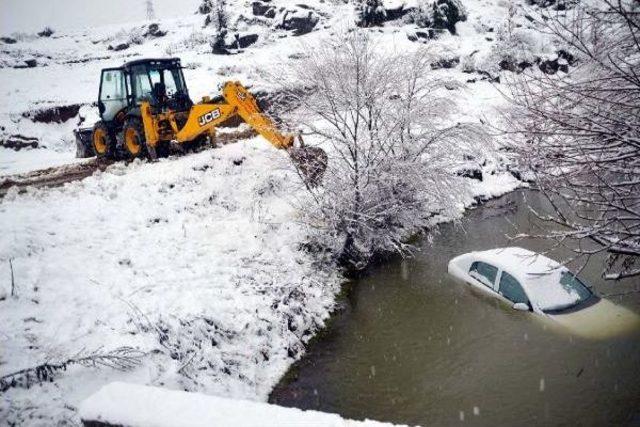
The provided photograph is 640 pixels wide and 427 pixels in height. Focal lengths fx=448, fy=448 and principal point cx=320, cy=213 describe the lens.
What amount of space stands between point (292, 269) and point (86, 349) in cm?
512

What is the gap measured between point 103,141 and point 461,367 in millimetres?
16084

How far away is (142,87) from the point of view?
16.1 m

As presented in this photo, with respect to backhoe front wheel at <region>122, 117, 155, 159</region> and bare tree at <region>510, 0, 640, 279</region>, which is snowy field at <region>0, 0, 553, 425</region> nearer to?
backhoe front wheel at <region>122, 117, 155, 159</region>

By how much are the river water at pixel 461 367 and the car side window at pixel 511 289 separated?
0.89 ft

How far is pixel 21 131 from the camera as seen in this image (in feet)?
82.8

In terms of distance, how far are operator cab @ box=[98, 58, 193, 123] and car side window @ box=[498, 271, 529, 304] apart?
490 inches

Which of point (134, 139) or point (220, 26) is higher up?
point (220, 26)

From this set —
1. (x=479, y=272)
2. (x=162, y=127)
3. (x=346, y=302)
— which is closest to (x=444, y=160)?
(x=479, y=272)

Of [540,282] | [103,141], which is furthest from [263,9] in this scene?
[540,282]

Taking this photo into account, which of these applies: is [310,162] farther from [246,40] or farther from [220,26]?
[220,26]

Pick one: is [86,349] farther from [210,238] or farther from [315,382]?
[210,238]

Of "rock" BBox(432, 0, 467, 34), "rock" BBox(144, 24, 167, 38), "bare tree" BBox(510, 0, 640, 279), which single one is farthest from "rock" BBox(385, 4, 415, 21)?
"bare tree" BBox(510, 0, 640, 279)

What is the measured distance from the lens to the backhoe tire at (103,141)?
17125 mm

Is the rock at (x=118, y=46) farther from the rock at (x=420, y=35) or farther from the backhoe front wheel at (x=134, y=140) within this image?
the backhoe front wheel at (x=134, y=140)
